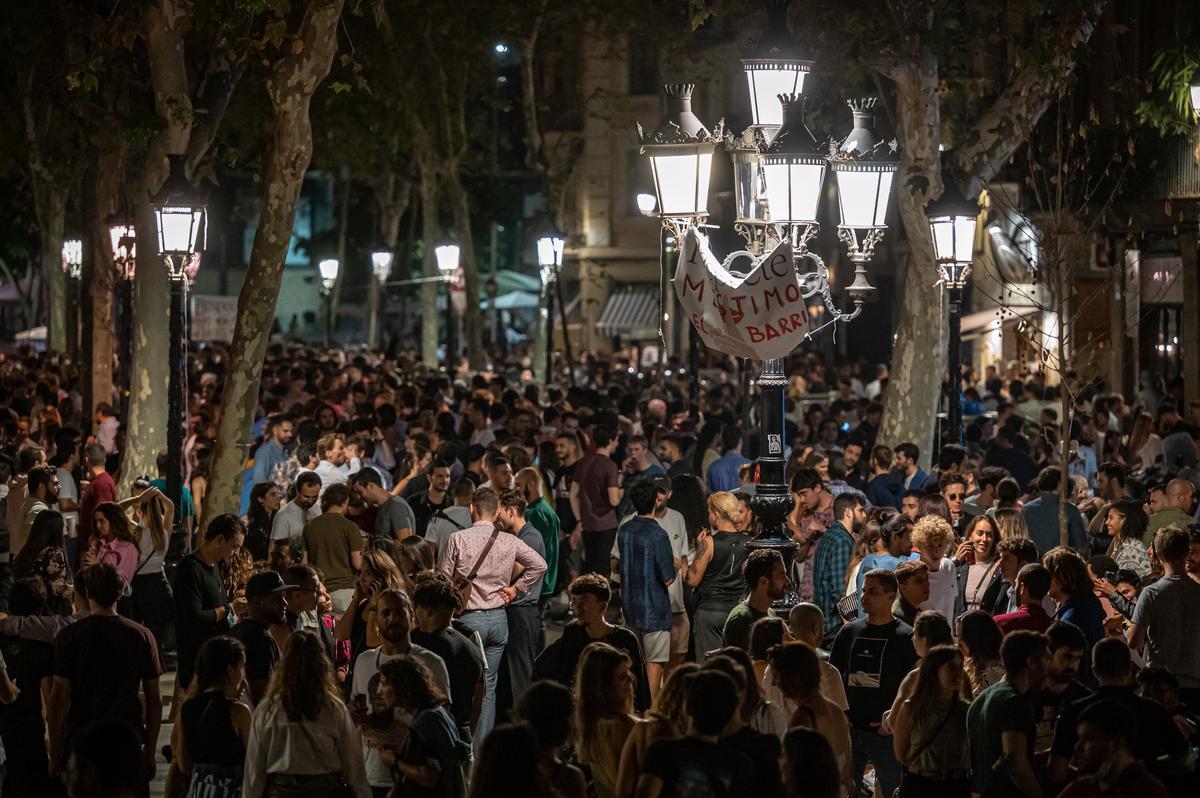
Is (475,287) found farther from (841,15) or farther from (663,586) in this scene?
(663,586)

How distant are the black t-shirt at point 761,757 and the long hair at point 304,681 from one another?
64.1 inches

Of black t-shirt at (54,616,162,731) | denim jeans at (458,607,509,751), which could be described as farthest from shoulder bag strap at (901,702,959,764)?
denim jeans at (458,607,509,751)

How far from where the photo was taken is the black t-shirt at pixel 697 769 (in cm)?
666

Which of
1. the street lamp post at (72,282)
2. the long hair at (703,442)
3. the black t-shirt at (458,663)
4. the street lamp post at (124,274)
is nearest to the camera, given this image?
the black t-shirt at (458,663)

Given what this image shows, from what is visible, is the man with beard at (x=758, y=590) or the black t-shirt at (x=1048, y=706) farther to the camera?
the man with beard at (x=758, y=590)

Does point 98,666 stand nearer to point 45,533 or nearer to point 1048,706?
point 45,533

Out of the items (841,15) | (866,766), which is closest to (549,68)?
(841,15)

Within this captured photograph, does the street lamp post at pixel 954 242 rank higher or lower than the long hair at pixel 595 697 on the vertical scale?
higher

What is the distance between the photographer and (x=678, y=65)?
33.2 meters

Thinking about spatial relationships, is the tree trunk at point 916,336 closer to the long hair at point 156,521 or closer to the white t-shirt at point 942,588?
the long hair at point 156,521

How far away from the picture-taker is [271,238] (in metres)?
17.0

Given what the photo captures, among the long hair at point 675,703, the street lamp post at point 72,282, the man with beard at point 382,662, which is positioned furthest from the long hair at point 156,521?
the street lamp post at point 72,282

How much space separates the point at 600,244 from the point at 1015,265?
2462 centimetres

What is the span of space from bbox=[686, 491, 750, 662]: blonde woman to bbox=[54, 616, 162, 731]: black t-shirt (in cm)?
401
